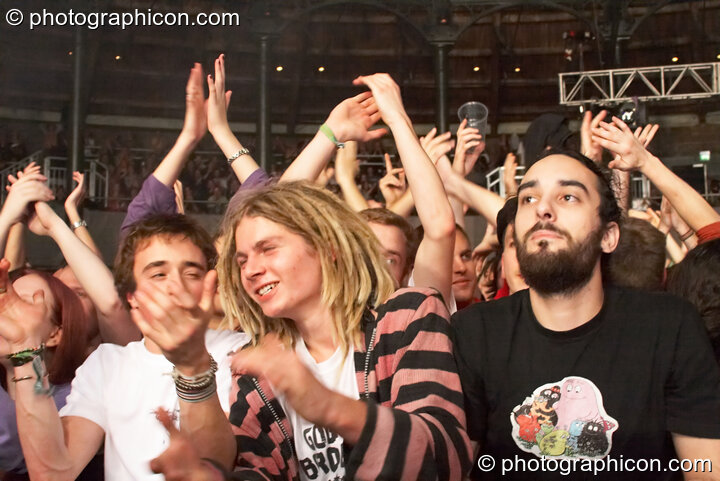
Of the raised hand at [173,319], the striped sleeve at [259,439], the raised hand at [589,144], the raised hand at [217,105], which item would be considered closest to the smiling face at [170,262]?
the striped sleeve at [259,439]

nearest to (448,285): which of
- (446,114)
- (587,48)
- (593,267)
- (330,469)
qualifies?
(593,267)

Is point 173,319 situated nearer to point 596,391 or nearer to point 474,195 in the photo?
point 596,391

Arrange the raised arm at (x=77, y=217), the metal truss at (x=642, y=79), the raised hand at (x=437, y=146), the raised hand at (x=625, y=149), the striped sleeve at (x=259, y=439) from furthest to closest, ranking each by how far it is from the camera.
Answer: the metal truss at (x=642, y=79)
the raised arm at (x=77, y=217)
the raised hand at (x=437, y=146)
the raised hand at (x=625, y=149)
the striped sleeve at (x=259, y=439)

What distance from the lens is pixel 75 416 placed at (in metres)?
1.37

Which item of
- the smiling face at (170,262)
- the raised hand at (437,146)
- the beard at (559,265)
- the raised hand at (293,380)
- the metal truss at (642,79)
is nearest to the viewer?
the raised hand at (293,380)

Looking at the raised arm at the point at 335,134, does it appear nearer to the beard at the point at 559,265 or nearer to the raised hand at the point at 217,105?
the raised hand at the point at 217,105

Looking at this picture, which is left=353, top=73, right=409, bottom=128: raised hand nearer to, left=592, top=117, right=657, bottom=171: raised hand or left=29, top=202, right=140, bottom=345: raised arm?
left=592, top=117, right=657, bottom=171: raised hand

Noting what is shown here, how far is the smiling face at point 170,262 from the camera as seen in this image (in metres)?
1.45

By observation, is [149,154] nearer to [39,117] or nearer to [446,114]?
[39,117]

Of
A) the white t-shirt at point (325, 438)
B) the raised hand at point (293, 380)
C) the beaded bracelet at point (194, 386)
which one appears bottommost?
the white t-shirt at point (325, 438)

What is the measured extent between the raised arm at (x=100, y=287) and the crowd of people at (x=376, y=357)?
0.27 m

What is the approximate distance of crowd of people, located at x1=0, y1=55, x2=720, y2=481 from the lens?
3.24 ft

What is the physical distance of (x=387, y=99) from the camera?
1.58 metres

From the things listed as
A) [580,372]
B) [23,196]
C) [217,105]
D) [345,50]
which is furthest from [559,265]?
[345,50]
